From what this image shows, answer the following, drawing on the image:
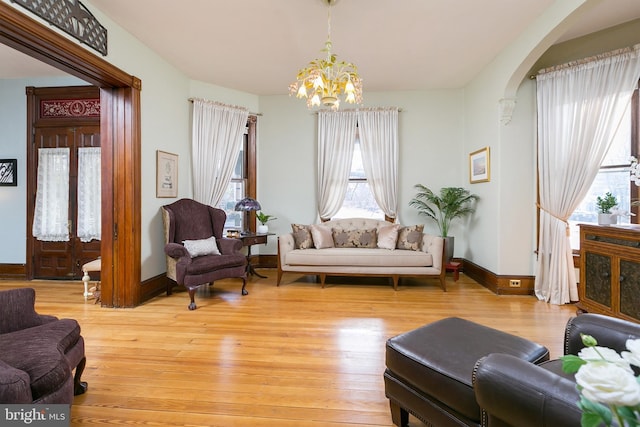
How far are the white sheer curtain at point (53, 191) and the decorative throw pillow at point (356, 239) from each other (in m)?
4.09

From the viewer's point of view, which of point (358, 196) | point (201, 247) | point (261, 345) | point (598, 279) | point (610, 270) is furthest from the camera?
point (358, 196)

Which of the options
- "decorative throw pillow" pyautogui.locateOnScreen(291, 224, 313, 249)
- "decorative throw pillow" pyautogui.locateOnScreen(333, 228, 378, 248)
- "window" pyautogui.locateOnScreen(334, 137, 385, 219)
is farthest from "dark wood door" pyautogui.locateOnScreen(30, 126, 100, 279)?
"window" pyautogui.locateOnScreen(334, 137, 385, 219)

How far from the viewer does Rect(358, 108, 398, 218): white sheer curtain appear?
17.8ft

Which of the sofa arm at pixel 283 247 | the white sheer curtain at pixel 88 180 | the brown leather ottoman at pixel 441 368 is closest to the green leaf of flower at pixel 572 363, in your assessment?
the brown leather ottoman at pixel 441 368

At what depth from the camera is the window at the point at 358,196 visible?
5645mm

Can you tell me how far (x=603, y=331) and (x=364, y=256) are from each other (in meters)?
3.16

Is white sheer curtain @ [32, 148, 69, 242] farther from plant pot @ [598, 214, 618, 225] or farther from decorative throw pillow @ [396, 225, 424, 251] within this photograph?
plant pot @ [598, 214, 618, 225]

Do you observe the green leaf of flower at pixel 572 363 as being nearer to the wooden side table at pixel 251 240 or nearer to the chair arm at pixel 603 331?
the chair arm at pixel 603 331

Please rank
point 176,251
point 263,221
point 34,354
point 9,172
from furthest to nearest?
point 263,221
point 9,172
point 176,251
point 34,354

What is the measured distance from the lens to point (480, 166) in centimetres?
468

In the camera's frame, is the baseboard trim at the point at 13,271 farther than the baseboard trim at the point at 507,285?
Yes

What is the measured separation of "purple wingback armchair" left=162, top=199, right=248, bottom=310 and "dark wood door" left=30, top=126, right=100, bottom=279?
1.68 meters

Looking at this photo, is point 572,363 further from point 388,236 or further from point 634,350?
point 388,236

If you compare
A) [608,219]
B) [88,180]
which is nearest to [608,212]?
[608,219]
